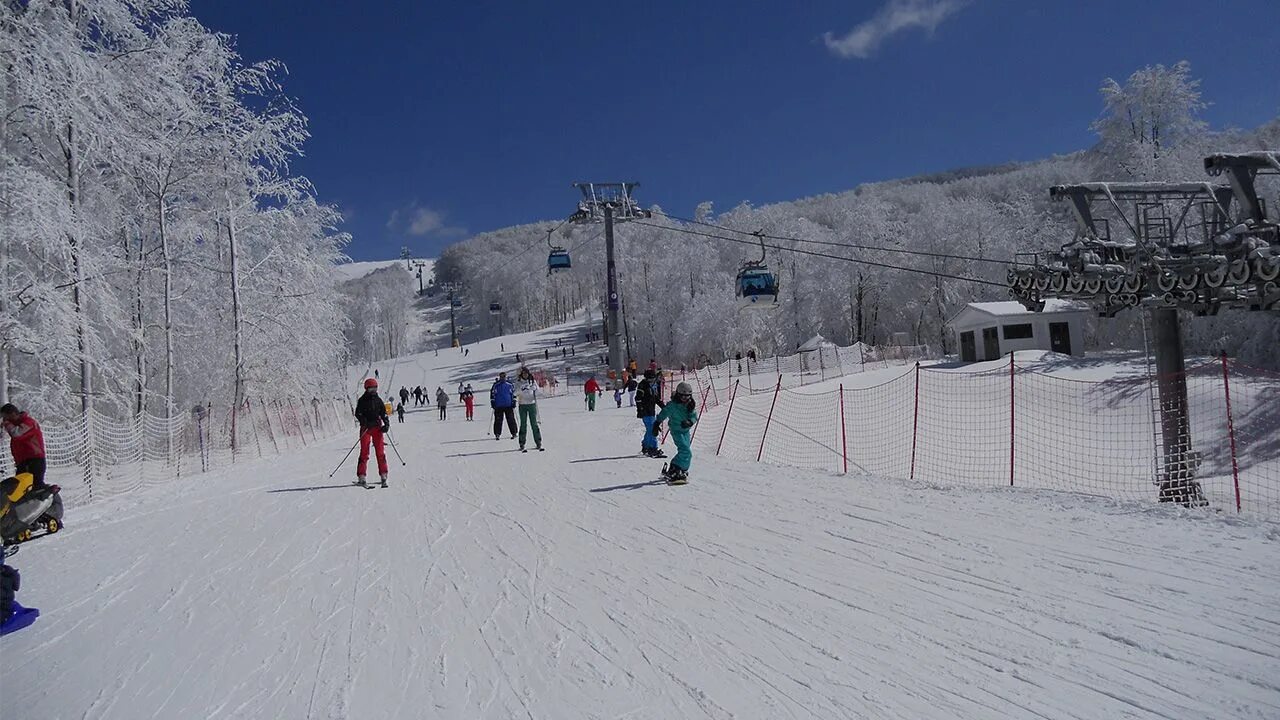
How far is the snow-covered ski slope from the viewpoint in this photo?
3400 mm

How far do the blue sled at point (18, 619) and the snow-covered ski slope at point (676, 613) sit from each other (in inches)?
7.2

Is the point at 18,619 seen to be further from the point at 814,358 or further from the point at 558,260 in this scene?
the point at 814,358

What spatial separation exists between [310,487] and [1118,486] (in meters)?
18.1

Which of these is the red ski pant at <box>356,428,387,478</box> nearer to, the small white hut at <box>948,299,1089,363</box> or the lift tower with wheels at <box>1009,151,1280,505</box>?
the lift tower with wheels at <box>1009,151,1280,505</box>

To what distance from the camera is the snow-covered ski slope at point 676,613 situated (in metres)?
3.40

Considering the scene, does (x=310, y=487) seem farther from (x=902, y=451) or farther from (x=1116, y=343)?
(x=1116, y=343)

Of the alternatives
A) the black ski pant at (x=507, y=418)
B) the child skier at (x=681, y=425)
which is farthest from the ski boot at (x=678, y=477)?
the black ski pant at (x=507, y=418)

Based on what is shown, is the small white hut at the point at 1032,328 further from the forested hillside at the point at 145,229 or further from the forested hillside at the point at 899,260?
the forested hillside at the point at 145,229

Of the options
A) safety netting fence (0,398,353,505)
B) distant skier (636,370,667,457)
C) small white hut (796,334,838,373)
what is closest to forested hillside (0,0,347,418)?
safety netting fence (0,398,353,505)

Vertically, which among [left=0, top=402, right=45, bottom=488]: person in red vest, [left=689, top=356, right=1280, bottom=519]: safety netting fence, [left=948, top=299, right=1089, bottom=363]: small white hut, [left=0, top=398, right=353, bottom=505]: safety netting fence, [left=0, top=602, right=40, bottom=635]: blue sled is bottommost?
[left=689, top=356, right=1280, bottom=519]: safety netting fence

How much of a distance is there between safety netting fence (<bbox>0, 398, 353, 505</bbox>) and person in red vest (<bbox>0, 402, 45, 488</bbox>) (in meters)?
3.17

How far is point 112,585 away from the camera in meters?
6.05

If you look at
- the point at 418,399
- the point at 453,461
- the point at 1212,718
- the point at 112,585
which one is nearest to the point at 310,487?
the point at 453,461

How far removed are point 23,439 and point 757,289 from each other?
27299 mm
